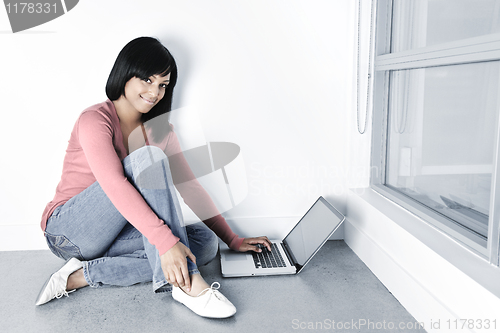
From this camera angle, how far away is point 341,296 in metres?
1.26

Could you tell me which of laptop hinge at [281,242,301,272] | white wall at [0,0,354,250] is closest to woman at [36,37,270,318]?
laptop hinge at [281,242,301,272]

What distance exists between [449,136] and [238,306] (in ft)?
2.61

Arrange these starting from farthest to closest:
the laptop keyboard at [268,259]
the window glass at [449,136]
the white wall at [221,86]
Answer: the white wall at [221,86] < the laptop keyboard at [268,259] < the window glass at [449,136]

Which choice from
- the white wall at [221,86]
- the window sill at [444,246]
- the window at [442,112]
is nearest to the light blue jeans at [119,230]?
the white wall at [221,86]

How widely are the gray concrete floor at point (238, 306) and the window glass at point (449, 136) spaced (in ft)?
1.13

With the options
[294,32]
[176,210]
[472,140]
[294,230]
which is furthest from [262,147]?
[472,140]

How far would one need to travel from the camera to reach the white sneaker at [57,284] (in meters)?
1.22

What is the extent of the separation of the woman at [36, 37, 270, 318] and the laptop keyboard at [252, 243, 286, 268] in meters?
0.03

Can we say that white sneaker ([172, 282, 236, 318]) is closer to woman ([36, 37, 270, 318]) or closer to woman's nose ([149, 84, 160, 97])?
woman ([36, 37, 270, 318])

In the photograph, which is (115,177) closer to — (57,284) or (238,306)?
(57,284)

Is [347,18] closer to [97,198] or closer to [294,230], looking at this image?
[294,230]

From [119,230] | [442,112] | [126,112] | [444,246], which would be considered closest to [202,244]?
[119,230]

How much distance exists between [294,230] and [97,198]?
30.9 inches

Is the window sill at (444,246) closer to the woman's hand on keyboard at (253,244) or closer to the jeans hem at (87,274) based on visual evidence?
the woman's hand on keyboard at (253,244)
